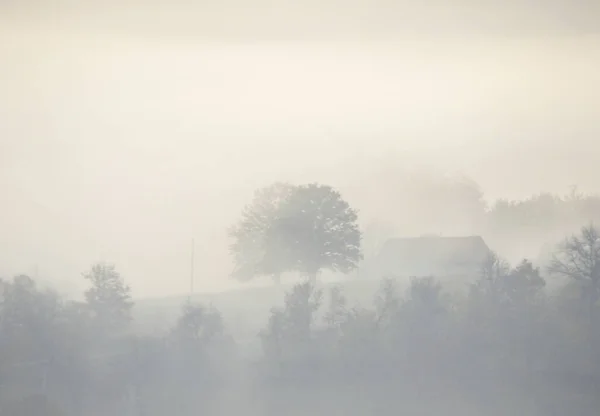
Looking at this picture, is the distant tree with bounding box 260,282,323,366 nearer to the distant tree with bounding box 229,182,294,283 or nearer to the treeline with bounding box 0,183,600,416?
the treeline with bounding box 0,183,600,416

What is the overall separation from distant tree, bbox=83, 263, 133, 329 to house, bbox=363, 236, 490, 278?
2607mm

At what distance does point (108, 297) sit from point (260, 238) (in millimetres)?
1735

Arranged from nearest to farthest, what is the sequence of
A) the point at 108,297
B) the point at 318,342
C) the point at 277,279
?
the point at 108,297 < the point at 318,342 < the point at 277,279

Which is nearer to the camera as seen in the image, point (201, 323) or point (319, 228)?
point (201, 323)

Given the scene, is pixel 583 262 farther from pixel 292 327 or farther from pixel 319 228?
pixel 292 327

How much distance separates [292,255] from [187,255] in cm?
115

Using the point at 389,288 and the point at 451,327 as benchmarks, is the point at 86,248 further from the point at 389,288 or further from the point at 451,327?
the point at 451,327

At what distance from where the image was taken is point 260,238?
8586 mm

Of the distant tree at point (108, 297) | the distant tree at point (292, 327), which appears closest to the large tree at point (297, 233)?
the distant tree at point (292, 327)

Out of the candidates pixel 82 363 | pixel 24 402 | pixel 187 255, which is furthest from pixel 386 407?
pixel 24 402

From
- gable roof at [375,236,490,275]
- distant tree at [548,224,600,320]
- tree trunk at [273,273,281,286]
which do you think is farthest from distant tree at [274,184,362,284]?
distant tree at [548,224,600,320]

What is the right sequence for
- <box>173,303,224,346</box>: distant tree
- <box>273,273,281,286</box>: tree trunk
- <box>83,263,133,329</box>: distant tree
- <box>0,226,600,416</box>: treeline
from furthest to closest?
<box>273,273,281,286</box>: tree trunk < <box>173,303,224,346</box>: distant tree < <box>83,263,133,329</box>: distant tree < <box>0,226,600,416</box>: treeline

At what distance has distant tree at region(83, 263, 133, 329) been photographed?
8.15 m

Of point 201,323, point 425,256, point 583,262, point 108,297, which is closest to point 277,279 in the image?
point 201,323
